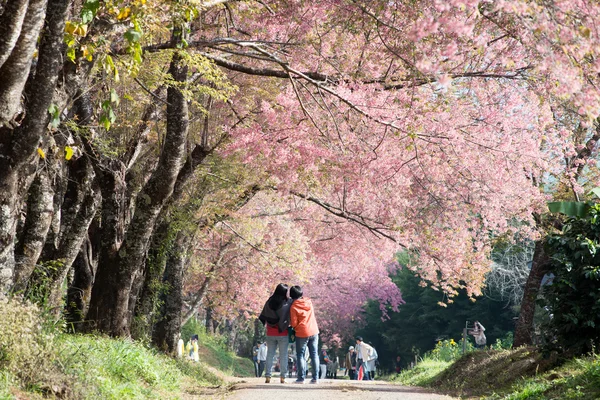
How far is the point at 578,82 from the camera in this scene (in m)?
5.85

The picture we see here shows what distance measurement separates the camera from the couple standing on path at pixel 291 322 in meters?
13.7

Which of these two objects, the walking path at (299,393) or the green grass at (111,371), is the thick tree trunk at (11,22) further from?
the walking path at (299,393)

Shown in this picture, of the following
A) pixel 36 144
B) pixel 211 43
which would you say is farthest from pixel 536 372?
pixel 36 144

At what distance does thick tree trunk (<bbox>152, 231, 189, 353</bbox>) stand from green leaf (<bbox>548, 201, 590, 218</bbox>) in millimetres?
10827

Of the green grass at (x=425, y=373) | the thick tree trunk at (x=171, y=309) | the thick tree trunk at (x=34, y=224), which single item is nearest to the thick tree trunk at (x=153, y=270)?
the thick tree trunk at (x=171, y=309)

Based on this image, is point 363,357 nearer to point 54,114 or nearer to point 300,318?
point 300,318

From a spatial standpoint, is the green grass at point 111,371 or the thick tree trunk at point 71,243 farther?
the thick tree trunk at point 71,243

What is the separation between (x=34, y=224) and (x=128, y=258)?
4494mm

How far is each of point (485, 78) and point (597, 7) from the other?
7023 millimetres

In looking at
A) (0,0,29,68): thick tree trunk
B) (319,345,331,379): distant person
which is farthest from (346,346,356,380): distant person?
(0,0,29,68): thick tree trunk

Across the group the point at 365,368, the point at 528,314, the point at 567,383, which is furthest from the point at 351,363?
the point at 567,383

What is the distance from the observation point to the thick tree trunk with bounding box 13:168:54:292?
33.7 feet

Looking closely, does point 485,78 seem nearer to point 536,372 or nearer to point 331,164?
point 331,164

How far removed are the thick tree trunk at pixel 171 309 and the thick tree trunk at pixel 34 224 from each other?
9749 millimetres
